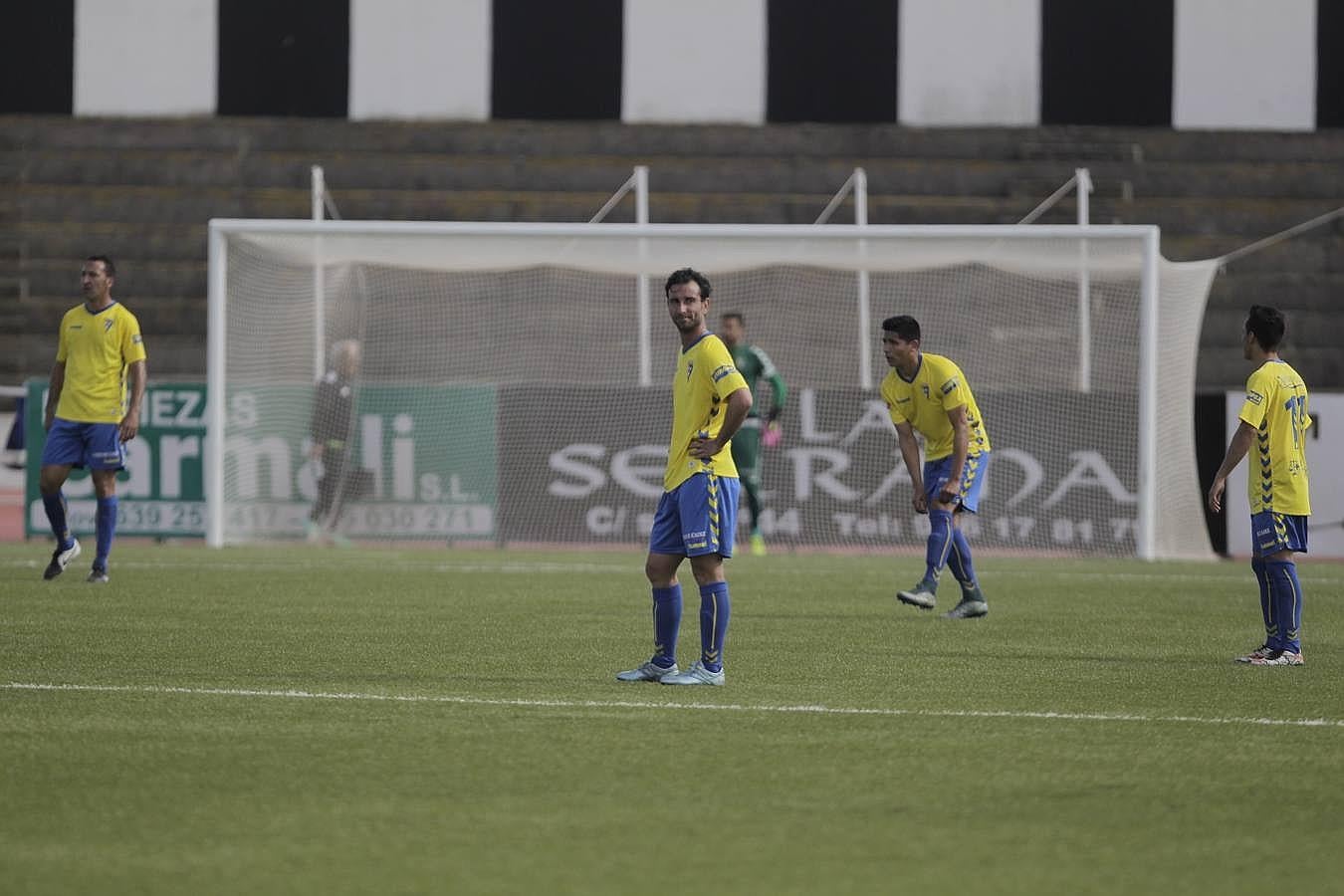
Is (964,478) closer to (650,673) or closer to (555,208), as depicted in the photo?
(650,673)

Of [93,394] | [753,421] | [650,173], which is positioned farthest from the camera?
[650,173]

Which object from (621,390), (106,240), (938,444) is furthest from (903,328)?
(106,240)

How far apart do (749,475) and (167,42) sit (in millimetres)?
12552

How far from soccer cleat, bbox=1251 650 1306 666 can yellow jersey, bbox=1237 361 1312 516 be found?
2.09 ft

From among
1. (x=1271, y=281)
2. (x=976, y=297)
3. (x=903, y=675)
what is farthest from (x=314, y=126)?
(x=903, y=675)

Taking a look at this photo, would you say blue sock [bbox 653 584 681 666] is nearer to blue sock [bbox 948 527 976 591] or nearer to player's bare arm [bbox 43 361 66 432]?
blue sock [bbox 948 527 976 591]

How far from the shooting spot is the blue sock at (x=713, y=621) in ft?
24.8

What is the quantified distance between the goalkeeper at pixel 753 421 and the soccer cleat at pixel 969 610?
512 centimetres

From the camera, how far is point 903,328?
10.8 metres

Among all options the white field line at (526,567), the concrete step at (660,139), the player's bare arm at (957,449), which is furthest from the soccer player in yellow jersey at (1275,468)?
the concrete step at (660,139)

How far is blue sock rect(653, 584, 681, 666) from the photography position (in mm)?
7668

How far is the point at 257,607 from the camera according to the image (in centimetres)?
1097

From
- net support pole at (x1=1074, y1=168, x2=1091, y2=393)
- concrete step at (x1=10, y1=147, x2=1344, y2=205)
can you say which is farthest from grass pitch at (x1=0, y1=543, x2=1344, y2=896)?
concrete step at (x1=10, y1=147, x2=1344, y2=205)

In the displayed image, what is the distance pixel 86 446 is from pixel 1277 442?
283 inches
